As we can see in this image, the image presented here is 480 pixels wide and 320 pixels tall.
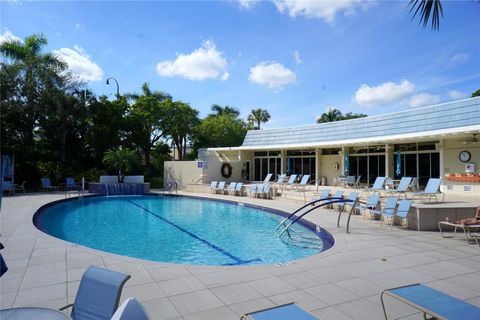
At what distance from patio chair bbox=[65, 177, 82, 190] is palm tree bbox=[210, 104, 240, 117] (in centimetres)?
2432

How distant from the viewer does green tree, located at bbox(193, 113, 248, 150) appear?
3394 centimetres

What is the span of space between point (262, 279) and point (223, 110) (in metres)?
40.2

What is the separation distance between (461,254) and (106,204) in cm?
1525

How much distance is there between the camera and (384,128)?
17875 millimetres

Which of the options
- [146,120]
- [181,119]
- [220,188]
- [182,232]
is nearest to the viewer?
[182,232]

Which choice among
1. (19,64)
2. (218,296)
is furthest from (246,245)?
(19,64)

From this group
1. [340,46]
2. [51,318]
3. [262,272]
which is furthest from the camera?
[340,46]

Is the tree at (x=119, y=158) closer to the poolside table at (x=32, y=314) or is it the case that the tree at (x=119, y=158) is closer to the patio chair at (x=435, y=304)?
the poolside table at (x=32, y=314)

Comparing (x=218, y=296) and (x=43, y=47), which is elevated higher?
(x=43, y=47)

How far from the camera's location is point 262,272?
16.9ft

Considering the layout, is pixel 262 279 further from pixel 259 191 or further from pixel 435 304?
pixel 259 191

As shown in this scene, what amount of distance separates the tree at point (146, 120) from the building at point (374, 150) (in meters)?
6.27

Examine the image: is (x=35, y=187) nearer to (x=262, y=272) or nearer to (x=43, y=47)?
(x=43, y=47)

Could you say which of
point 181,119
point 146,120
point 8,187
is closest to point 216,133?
point 181,119
